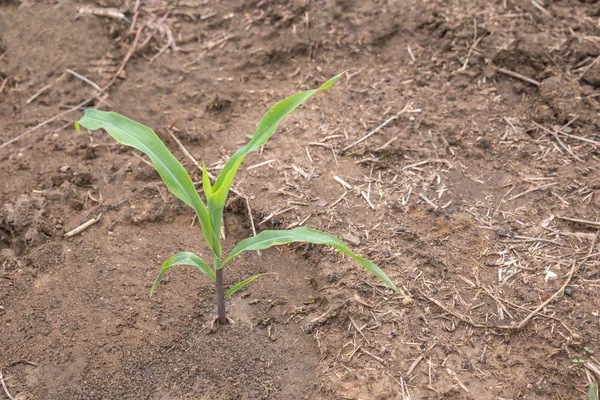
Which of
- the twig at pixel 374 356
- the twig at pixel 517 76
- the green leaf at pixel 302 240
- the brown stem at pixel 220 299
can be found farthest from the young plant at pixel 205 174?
the twig at pixel 517 76

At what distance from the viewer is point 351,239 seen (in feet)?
7.75

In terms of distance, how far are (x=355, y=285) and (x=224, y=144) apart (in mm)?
1052

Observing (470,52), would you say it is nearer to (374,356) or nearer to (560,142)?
(560,142)

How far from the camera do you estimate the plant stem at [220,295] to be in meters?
2.04

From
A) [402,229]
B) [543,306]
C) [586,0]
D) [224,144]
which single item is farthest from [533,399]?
[586,0]

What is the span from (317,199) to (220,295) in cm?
65

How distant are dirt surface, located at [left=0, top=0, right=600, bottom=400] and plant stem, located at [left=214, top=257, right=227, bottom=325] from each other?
2.4 inches

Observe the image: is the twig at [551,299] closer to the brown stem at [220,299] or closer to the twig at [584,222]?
the twig at [584,222]

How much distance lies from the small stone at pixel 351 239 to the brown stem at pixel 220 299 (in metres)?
0.55

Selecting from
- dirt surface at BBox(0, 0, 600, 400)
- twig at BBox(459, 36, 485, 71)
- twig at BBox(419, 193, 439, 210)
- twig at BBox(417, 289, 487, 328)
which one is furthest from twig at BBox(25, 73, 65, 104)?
twig at BBox(417, 289, 487, 328)

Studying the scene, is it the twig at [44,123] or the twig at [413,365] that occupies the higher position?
the twig at [44,123]

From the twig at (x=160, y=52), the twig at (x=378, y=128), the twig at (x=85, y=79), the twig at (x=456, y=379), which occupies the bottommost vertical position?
the twig at (x=456, y=379)

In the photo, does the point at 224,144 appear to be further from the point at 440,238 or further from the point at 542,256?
the point at 542,256

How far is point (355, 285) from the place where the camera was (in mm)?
2227
